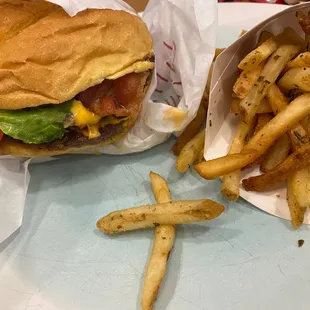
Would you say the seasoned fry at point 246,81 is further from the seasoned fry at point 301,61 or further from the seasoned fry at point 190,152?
the seasoned fry at point 190,152

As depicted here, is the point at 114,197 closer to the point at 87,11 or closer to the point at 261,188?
the point at 261,188

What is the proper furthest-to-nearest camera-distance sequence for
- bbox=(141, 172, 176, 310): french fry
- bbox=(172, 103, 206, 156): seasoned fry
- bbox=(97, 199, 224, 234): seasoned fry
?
bbox=(172, 103, 206, 156): seasoned fry
bbox=(97, 199, 224, 234): seasoned fry
bbox=(141, 172, 176, 310): french fry

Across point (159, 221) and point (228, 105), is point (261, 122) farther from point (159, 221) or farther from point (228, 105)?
point (159, 221)

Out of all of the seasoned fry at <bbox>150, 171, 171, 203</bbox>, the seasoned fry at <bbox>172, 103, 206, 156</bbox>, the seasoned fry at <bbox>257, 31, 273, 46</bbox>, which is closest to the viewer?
the seasoned fry at <bbox>150, 171, 171, 203</bbox>

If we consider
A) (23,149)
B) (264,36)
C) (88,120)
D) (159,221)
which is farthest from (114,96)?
(264,36)

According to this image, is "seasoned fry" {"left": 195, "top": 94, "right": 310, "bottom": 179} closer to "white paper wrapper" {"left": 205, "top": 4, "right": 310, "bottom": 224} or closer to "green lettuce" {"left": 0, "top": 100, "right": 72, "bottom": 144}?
"white paper wrapper" {"left": 205, "top": 4, "right": 310, "bottom": 224}

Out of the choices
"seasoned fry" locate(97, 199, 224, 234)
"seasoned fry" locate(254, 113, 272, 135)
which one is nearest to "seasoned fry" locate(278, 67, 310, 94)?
"seasoned fry" locate(254, 113, 272, 135)

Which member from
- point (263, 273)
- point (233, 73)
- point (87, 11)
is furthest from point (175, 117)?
point (263, 273)
